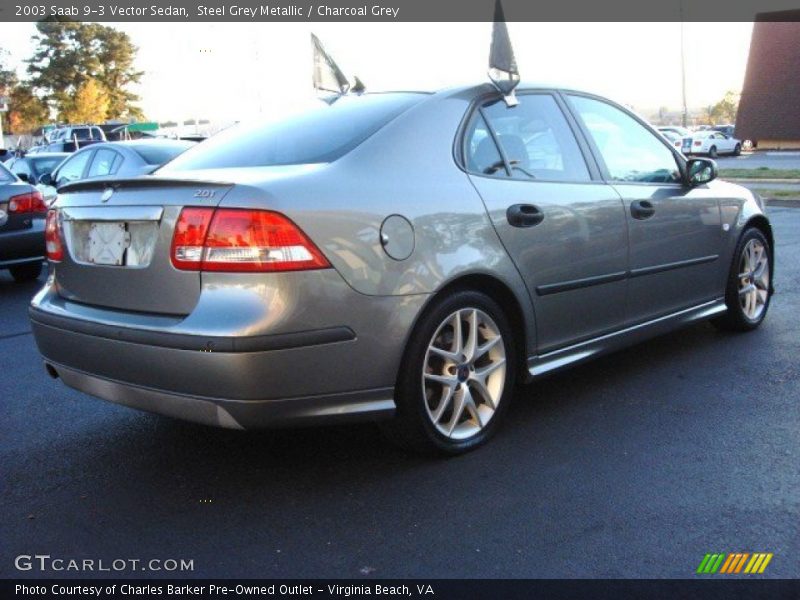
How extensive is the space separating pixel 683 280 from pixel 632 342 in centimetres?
58

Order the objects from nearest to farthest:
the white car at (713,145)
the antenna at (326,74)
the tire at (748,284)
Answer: the antenna at (326,74) < the tire at (748,284) < the white car at (713,145)

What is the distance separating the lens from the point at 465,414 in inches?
144

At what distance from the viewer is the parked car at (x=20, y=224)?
27.6 ft

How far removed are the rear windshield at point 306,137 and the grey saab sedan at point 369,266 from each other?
0.6 inches

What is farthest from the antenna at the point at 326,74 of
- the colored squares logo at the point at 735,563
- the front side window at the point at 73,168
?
the front side window at the point at 73,168

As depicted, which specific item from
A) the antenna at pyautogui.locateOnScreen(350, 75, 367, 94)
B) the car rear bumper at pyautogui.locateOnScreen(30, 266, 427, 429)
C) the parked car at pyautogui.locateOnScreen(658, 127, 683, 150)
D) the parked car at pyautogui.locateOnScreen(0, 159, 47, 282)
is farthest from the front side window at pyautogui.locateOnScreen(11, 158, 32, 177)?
the parked car at pyautogui.locateOnScreen(658, 127, 683, 150)

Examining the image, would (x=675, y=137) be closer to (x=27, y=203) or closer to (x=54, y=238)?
(x=27, y=203)

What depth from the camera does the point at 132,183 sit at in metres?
3.31

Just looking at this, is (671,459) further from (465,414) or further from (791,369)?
(791,369)

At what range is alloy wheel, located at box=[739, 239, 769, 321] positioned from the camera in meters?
5.41

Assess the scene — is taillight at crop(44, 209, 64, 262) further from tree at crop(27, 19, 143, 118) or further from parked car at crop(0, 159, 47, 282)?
tree at crop(27, 19, 143, 118)

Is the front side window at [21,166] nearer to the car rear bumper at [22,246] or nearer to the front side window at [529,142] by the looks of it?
the car rear bumper at [22,246]

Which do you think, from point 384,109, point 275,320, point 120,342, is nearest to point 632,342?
point 384,109

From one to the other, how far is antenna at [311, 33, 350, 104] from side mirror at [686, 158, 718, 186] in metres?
2.01
